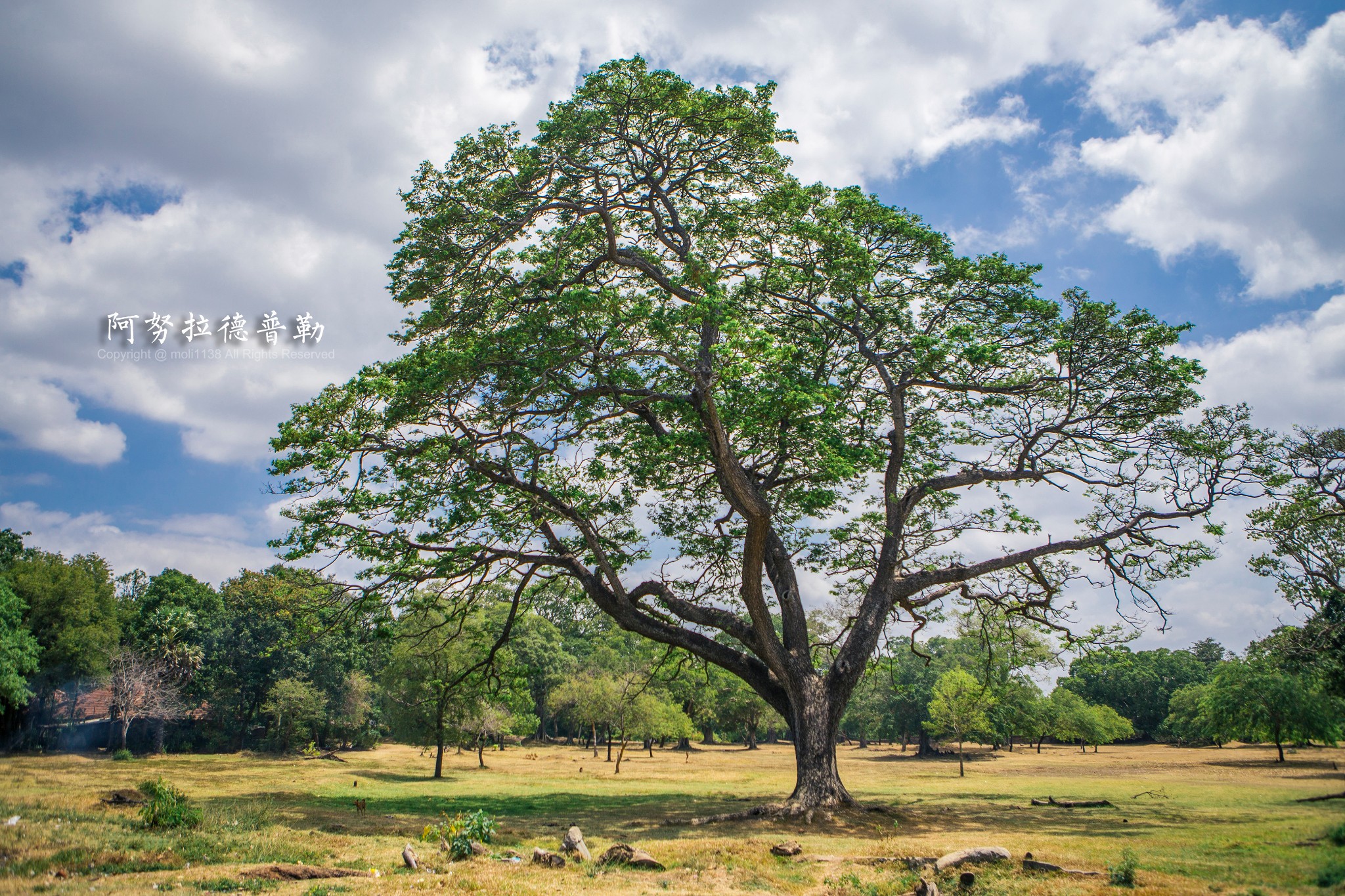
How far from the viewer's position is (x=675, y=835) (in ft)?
42.6

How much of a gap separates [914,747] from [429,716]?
59.6 m

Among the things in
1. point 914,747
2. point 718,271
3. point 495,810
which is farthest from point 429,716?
point 914,747

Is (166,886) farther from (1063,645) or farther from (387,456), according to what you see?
(1063,645)

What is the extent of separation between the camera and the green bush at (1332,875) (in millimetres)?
4547

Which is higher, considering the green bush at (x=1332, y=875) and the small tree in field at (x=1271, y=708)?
the green bush at (x=1332, y=875)

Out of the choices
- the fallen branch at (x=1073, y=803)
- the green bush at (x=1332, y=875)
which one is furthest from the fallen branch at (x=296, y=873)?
the fallen branch at (x=1073, y=803)

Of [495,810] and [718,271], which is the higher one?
[718,271]

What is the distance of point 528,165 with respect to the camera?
1419 cm

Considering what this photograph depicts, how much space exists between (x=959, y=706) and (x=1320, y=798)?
103 ft

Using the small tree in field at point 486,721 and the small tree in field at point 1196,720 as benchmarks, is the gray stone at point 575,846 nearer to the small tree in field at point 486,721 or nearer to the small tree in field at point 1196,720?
the small tree in field at point 486,721

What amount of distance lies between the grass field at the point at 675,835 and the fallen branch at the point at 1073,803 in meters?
0.75

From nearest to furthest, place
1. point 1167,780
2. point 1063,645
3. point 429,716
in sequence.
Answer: point 1063,645, point 1167,780, point 429,716

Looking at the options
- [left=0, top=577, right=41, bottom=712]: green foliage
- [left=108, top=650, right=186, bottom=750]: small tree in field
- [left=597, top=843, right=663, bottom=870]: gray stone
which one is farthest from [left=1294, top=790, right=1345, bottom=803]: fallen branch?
[left=108, top=650, right=186, bottom=750]: small tree in field

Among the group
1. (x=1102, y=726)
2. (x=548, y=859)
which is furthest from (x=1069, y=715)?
(x=548, y=859)
